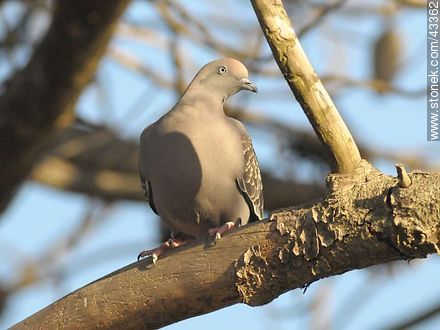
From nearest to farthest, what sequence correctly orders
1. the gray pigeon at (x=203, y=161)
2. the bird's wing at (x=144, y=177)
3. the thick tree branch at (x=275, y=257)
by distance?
the thick tree branch at (x=275, y=257) < the gray pigeon at (x=203, y=161) < the bird's wing at (x=144, y=177)

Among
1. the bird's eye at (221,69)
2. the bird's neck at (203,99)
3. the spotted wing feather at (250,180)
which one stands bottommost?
the spotted wing feather at (250,180)

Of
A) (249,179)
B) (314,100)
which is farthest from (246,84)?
(314,100)

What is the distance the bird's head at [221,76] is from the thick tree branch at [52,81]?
0.51 meters

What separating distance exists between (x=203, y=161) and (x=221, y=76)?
50cm

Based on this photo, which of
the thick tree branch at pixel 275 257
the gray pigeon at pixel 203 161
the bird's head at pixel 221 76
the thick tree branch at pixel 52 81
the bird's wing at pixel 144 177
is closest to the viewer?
the thick tree branch at pixel 275 257

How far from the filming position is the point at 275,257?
10.4 feet

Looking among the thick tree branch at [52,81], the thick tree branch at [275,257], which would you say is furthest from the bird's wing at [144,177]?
the thick tree branch at [275,257]

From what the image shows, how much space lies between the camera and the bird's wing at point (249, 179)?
4.41 metres

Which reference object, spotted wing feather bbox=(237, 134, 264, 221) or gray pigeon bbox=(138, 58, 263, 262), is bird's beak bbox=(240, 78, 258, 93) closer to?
gray pigeon bbox=(138, 58, 263, 262)

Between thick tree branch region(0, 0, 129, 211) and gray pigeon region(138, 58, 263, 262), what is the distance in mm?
612

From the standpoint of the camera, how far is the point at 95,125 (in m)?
5.88

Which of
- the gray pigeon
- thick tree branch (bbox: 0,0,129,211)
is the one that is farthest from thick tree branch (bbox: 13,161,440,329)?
thick tree branch (bbox: 0,0,129,211)

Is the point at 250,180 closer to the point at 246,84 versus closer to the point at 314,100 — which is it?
the point at 246,84

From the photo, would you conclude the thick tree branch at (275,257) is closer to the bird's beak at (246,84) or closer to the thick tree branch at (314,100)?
the thick tree branch at (314,100)
